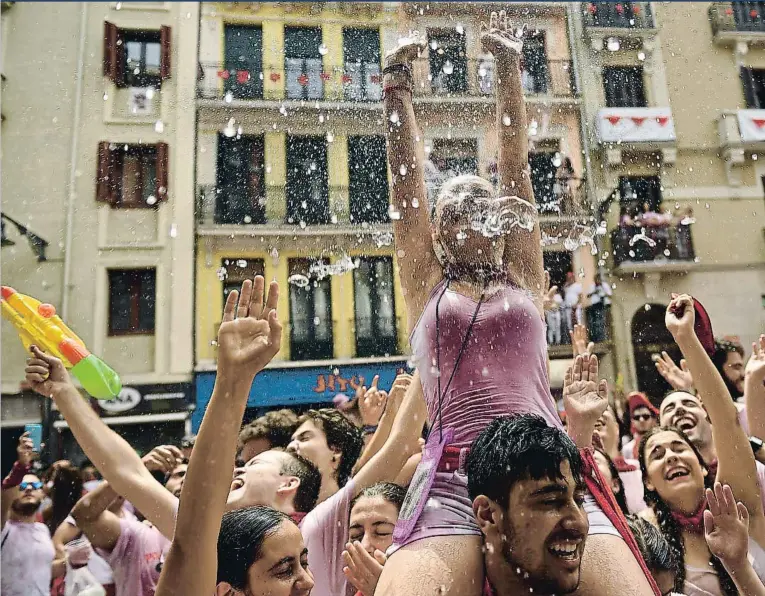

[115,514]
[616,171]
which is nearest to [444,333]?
[115,514]

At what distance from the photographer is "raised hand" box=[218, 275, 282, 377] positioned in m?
1.19

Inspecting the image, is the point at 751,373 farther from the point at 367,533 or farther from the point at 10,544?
the point at 10,544

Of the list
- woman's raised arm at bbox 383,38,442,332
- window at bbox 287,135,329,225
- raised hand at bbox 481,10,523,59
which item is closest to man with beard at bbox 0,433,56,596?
woman's raised arm at bbox 383,38,442,332

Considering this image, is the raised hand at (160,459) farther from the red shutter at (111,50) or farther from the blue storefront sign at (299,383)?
the red shutter at (111,50)

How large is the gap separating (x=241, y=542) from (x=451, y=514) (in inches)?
26.7

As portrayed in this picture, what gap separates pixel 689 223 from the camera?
11.0 meters

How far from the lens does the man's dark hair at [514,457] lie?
1.23 m

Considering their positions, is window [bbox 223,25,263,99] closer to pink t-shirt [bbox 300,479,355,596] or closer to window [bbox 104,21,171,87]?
window [bbox 104,21,171,87]

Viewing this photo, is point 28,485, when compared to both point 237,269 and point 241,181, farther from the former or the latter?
point 241,181

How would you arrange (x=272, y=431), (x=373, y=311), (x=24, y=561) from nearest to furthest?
1. (x=272, y=431)
2. (x=24, y=561)
3. (x=373, y=311)

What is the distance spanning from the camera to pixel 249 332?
1.23m

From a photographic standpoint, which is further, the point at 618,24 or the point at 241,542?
the point at 618,24

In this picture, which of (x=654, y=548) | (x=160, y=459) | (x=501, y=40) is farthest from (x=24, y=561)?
(x=501, y=40)

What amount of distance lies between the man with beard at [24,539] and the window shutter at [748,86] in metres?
10.9
